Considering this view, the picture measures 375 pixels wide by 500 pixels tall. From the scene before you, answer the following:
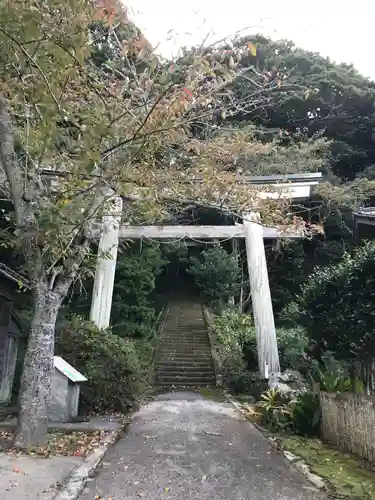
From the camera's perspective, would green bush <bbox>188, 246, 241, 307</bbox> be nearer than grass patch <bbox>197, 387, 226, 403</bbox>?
No

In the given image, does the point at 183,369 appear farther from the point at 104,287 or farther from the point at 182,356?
the point at 104,287

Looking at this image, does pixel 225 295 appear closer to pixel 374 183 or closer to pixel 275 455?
pixel 374 183

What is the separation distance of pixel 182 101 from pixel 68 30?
51.4 inches

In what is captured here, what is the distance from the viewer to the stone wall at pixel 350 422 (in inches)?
207

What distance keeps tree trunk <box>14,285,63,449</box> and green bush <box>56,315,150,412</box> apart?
272 centimetres

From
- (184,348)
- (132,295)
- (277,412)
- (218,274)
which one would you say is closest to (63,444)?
(277,412)

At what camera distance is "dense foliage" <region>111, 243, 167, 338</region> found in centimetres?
1571

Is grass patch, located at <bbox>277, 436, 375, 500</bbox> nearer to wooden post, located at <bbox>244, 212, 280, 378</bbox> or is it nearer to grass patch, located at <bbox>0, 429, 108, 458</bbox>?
grass patch, located at <bbox>0, 429, 108, 458</bbox>

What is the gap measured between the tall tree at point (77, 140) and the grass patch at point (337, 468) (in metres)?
3.27

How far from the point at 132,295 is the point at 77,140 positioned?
1090 centimetres

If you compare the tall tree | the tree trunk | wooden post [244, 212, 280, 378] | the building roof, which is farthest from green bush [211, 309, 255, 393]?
the tree trunk

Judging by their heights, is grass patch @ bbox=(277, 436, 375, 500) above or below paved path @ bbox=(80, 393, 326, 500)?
above

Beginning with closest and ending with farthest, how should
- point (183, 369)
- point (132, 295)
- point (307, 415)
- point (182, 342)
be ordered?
point (307, 415) → point (183, 369) → point (132, 295) → point (182, 342)

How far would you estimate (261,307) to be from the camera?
12164 millimetres
